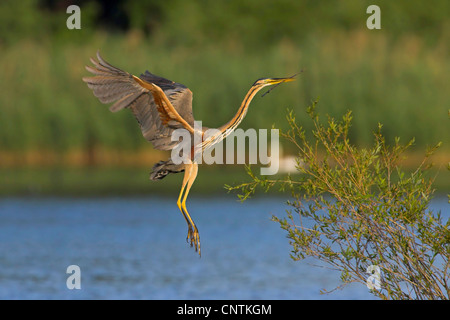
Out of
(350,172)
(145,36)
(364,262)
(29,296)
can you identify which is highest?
(145,36)

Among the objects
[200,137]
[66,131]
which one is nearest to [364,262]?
[200,137]

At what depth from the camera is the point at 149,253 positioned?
618 inches

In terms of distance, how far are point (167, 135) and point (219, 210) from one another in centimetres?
1315

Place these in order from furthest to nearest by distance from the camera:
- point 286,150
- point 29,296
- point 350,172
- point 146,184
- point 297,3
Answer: point 297,3 → point 146,184 → point 286,150 → point 29,296 → point 350,172

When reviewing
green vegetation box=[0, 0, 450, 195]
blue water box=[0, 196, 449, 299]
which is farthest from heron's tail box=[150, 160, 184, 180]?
green vegetation box=[0, 0, 450, 195]

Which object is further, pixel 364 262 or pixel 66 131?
pixel 66 131

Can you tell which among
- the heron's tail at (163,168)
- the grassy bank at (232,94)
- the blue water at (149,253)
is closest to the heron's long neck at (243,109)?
the heron's tail at (163,168)

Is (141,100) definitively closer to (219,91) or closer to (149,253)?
(149,253)

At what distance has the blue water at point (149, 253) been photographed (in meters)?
12.8

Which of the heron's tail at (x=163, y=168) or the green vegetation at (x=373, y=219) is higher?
the heron's tail at (x=163, y=168)

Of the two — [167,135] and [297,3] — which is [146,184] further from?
[167,135]

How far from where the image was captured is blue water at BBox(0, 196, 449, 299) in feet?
41.9

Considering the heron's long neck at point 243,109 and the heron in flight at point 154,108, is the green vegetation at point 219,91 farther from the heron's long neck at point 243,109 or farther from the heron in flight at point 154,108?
the heron's long neck at point 243,109

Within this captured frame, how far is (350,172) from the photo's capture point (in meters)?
5.99
